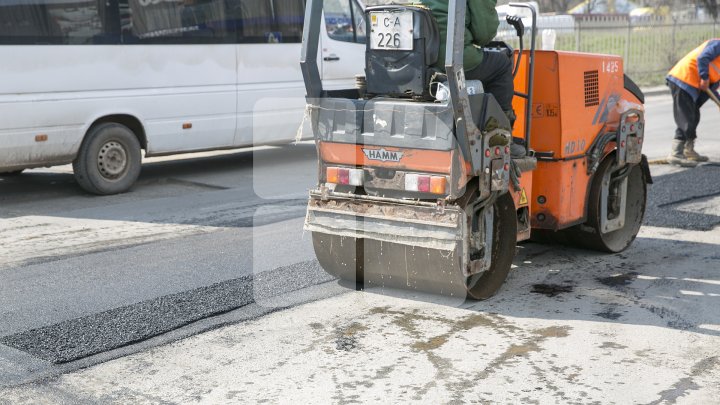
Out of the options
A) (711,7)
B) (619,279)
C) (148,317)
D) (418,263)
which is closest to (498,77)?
(418,263)

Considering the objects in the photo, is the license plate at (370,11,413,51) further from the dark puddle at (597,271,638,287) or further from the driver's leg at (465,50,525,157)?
the dark puddle at (597,271,638,287)

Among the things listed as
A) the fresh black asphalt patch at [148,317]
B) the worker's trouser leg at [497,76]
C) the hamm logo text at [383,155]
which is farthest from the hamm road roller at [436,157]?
the fresh black asphalt patch at [148,317]

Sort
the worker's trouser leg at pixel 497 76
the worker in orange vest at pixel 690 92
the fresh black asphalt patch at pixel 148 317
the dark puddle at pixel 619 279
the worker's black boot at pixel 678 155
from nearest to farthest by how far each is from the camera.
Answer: the fresh black asphalt patch at pixel 148 317
the worker's trouser leg at pixel 497 76
the dark puddle at pixel 619 279
the worker in orange vest at pixel 690 92
the worker's black boot at pixel 678 155

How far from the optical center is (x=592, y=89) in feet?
22.3

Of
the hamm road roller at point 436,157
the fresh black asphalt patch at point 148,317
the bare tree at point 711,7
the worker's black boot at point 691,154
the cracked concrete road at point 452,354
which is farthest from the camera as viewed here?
the bare tree at point 711,7

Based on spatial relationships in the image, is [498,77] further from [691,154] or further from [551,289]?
[691,154]

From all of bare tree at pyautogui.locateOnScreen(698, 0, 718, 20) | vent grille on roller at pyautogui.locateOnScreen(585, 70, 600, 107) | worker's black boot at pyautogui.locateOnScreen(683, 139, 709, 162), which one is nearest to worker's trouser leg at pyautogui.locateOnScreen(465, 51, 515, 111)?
vent grille on roller at pyautogui.locateOnScreen(585, 70, 600, 107)

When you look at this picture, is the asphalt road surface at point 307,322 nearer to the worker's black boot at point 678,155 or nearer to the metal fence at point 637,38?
the worker's black boot at point 678,155

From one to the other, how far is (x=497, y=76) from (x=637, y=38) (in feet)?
72.9

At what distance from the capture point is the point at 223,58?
11211 millimetres

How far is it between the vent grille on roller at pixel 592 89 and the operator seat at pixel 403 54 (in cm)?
152

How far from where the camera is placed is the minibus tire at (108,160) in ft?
32.8

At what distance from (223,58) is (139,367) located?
6.90 meters

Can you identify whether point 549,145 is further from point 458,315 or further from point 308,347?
point 308,347
